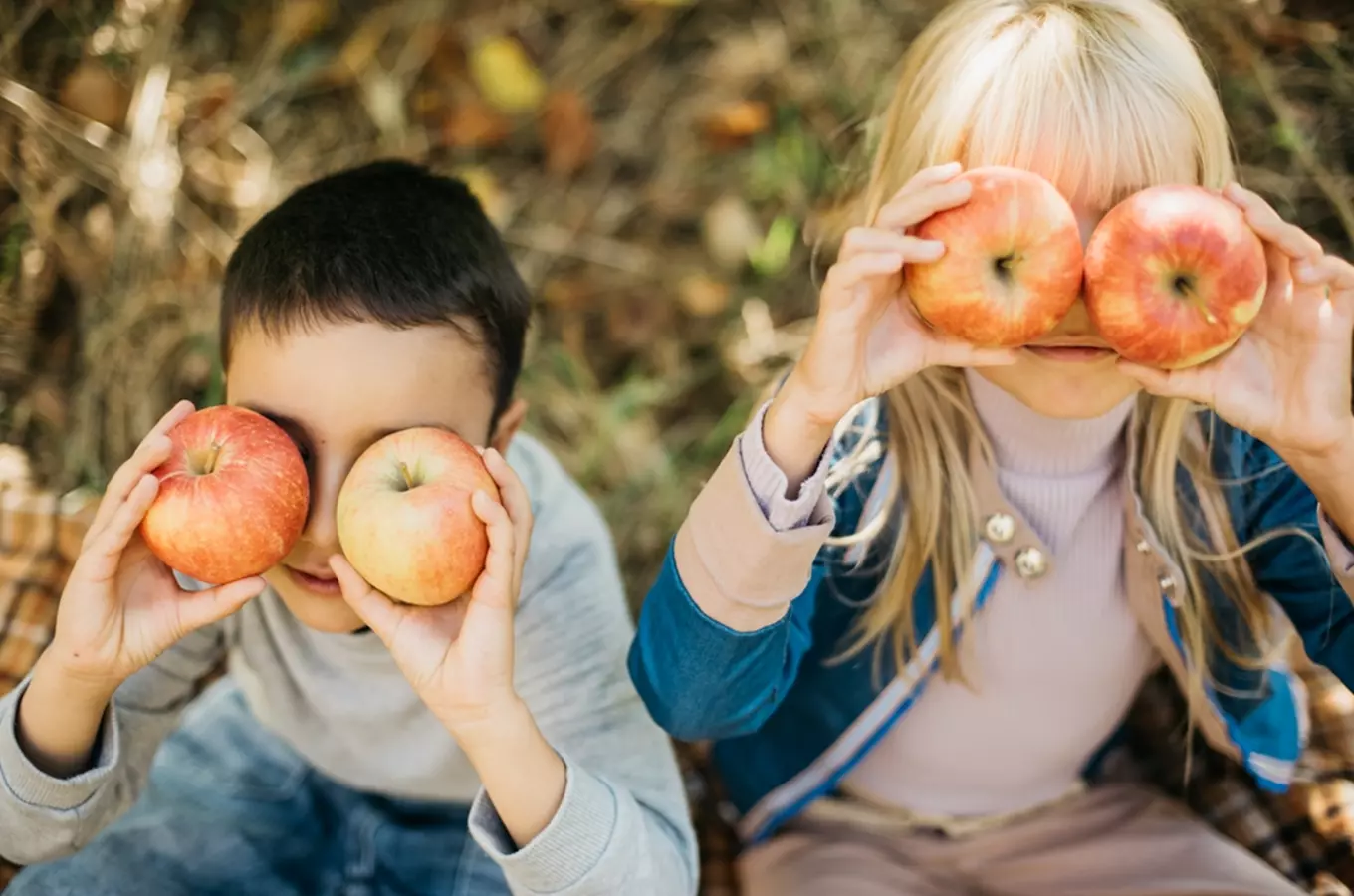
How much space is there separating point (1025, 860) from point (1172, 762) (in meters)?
0.33

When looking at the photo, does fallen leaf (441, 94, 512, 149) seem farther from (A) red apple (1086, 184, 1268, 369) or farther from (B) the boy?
(A) red apple (1086, 184, 1268, 369)

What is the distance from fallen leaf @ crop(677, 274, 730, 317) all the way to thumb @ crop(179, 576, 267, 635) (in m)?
1.42

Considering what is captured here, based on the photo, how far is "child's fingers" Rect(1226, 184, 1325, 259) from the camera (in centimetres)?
106

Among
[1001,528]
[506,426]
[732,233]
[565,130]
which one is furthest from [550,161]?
[1001,528]

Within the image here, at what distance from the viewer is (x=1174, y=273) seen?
1046 mm

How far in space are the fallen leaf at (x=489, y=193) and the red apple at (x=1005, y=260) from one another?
4.71ft

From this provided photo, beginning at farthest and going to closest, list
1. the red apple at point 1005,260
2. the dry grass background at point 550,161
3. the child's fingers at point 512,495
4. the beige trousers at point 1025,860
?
the dry grass background at point 550,161
the beige trousers at point 1025,860
the child's fingers at point 512,495
the red apple at point 1005,260

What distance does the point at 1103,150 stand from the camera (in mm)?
1125

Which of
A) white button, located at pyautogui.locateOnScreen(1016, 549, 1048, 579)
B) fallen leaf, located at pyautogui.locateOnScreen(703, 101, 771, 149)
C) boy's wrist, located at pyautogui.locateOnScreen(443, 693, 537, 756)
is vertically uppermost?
boy's wrist, located at pyautogui.locateOnScreen(443, 693, 537, 756)

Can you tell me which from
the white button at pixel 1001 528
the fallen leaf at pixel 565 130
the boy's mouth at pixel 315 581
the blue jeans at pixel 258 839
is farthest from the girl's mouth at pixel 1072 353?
the fallen leaf at pixel 565 130

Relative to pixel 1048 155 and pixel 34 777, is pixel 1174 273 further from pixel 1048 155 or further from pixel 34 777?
pixel 34 777

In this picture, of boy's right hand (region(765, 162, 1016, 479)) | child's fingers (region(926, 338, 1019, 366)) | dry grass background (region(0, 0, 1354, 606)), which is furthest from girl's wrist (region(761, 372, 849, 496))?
dry grass background (region(0, 0, 1354, 606))

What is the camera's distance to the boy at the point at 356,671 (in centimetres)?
113

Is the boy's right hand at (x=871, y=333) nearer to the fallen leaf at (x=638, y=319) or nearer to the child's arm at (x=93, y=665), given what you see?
the child's arm at (x=93, y=665)
